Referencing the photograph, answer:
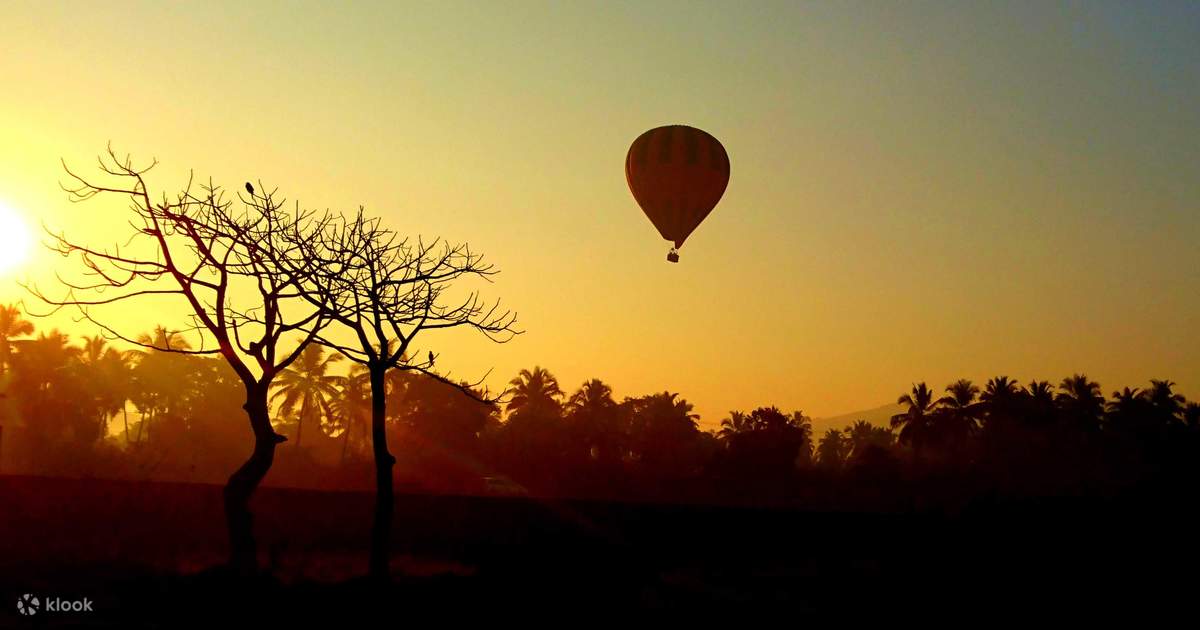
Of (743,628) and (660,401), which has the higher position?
(660,401)

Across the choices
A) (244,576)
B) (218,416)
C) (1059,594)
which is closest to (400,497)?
(244,576)

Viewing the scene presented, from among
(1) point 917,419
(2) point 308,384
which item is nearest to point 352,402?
(2) point 308,384

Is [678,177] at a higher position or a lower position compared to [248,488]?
higher

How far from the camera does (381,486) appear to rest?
19.6 m

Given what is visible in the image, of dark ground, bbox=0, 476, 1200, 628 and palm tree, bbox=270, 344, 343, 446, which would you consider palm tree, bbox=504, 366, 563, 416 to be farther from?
dark ground, bbox=0, 476, 1200, 628

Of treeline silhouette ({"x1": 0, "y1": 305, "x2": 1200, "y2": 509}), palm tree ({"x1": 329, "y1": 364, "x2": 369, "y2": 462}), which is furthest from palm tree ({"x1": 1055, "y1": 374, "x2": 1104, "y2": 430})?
palm tree ({"x1": 329, "y1": 364, "x2": 369, "y2": 462})

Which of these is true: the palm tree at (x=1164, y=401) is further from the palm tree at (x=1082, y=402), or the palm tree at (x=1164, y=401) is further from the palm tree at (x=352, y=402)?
the palm tree at (x=352, y=402)

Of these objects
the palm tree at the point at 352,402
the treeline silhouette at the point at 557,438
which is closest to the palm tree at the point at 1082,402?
the treeline silhouette at the point at 557,438

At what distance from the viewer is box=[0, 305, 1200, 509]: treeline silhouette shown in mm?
55344

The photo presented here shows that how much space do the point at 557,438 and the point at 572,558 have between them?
4654 centimetres

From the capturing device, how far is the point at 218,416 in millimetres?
81312

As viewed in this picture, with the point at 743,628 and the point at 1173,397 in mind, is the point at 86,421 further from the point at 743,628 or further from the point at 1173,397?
the point at 1173,397

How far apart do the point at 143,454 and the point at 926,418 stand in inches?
2254

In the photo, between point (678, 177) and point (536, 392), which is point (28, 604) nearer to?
point (678, 177)
